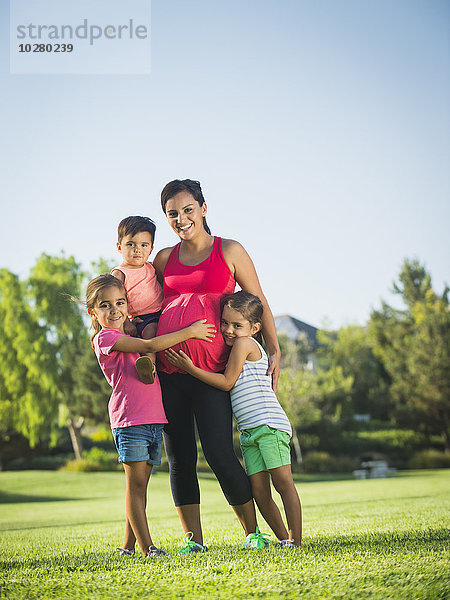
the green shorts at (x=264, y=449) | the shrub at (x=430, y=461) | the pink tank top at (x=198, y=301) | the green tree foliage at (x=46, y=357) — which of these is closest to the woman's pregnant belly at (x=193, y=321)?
the pink tank top at (x=198, y=301)

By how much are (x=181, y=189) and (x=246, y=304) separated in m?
0.88

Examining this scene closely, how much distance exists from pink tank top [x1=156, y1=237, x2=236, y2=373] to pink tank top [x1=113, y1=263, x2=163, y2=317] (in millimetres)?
79

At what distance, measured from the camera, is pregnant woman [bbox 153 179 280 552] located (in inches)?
132

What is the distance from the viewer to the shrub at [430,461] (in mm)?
26811

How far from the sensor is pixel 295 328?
46406 millimetres

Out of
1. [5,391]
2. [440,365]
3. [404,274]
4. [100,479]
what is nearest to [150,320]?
[100,479]

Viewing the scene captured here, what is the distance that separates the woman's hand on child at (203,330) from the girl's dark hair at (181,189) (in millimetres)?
852

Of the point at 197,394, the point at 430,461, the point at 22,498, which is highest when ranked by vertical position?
the point at 197,394

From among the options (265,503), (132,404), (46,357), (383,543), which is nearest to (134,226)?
(132,404)

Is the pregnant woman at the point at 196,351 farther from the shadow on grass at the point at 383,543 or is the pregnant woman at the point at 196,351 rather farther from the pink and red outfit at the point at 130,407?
the shadow on grass at the point at 383,543

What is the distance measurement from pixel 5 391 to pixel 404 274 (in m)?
32.1

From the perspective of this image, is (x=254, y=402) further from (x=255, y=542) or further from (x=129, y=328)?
(x=129, y=328)

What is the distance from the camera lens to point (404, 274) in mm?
44594

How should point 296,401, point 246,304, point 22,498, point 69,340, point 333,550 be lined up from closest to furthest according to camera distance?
point 333,550
point 246,304
point 22,498
point 69,340
point 296,401
